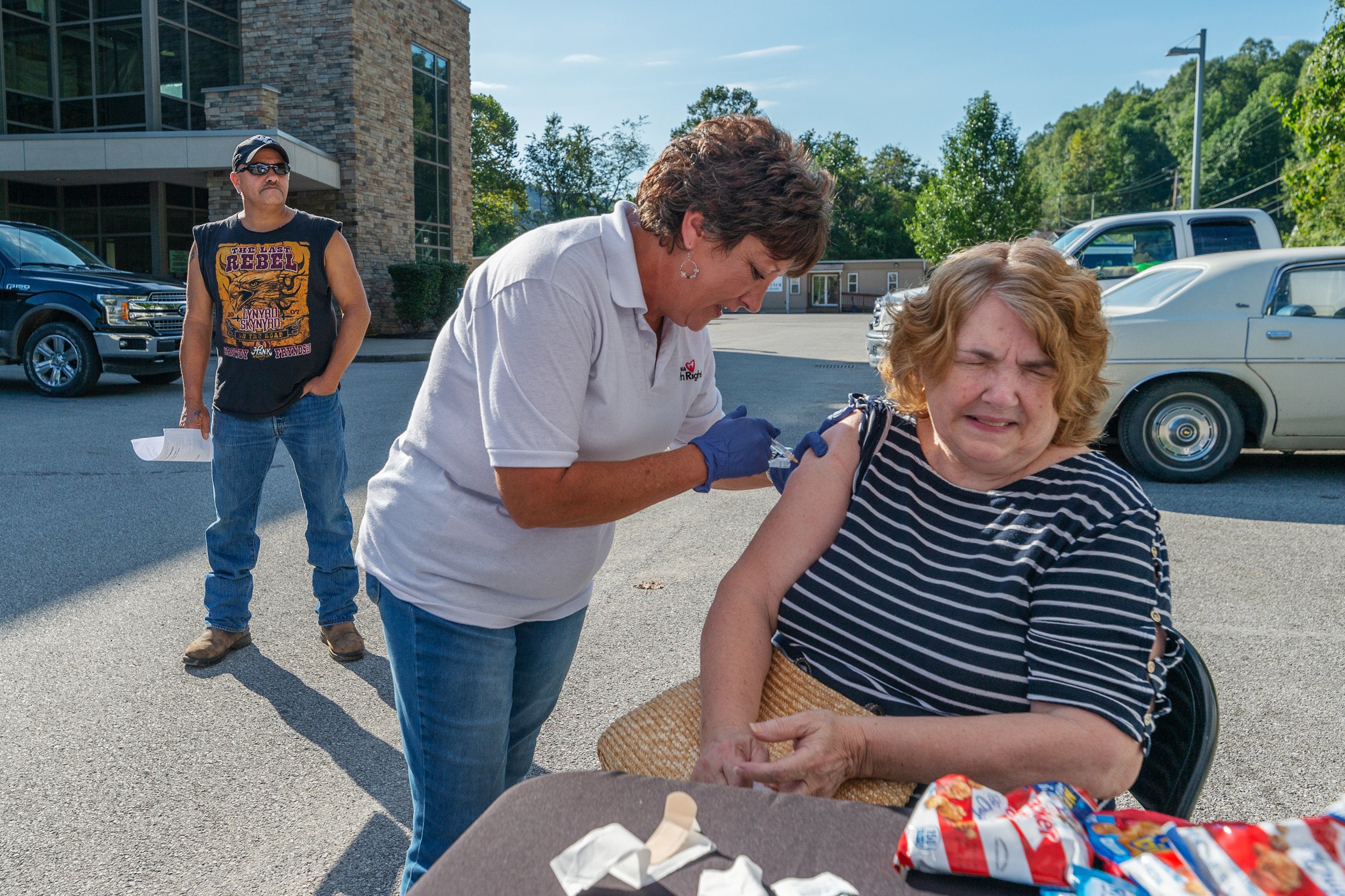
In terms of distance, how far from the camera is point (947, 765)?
1653mm

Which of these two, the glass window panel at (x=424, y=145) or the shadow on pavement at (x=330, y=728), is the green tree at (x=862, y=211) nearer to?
the glass window panel at (x=424, y=145)

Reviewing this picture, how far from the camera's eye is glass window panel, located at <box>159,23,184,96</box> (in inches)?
808

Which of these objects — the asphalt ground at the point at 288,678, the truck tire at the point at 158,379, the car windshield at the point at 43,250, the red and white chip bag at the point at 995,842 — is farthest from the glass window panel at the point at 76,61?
the red and white chip bag at the point at 995,842

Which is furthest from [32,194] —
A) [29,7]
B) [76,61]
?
[29,7]

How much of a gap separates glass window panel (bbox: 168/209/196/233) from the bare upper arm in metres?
22.0

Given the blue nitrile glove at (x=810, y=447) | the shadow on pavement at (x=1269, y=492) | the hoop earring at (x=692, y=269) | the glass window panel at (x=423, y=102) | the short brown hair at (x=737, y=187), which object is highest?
the glass window panel at (x=423, y=102)

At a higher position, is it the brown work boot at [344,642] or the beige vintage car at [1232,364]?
the beige vintage car at [1232,364]

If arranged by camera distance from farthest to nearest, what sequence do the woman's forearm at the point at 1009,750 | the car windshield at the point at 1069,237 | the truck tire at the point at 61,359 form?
the truck tire at the point at 61,359 → the car windshield at the point at 1069,237 → the woman's forearm at the point at 1009,750

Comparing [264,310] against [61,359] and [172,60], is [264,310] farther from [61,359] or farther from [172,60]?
[172,60]

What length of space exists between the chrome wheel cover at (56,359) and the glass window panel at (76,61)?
510 inches

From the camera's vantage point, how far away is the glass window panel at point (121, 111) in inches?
818

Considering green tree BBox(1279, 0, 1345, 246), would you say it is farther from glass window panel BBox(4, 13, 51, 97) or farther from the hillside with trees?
the hillside with trees

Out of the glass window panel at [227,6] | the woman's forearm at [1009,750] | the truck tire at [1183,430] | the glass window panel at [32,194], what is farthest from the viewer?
the glass window panel at [227,6]

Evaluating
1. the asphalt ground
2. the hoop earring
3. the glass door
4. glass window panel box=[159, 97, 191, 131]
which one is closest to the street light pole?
the asphalt ground
